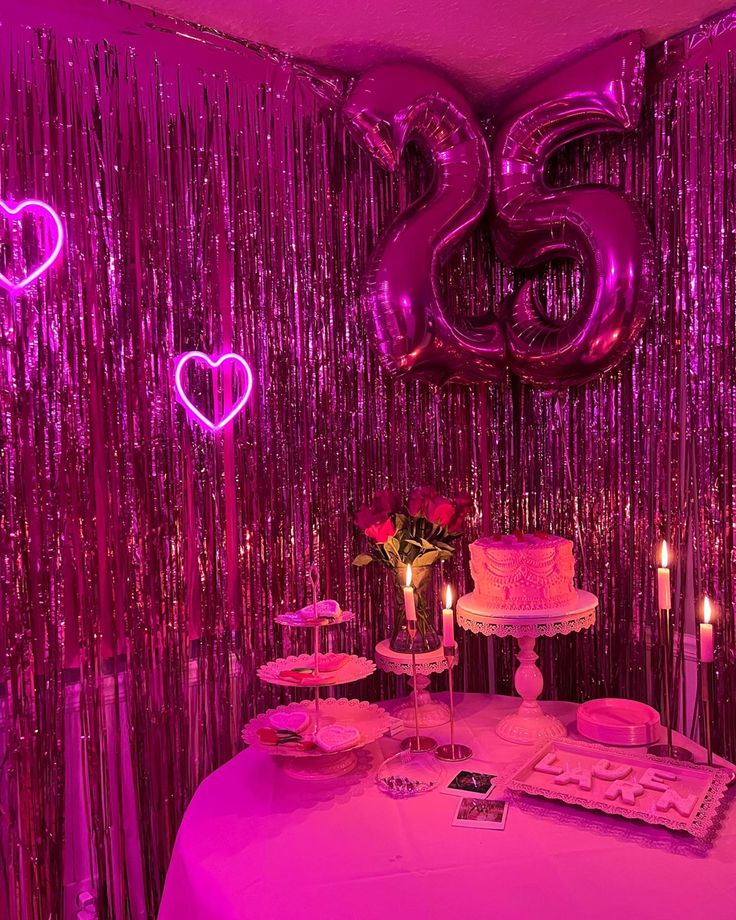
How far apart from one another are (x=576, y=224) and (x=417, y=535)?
100 cm

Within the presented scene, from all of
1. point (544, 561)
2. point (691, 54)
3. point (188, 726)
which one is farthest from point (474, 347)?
point (188, 726)

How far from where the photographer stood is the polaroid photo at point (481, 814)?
135 cm

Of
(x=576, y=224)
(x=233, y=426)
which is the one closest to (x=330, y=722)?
(x=233, y=426)

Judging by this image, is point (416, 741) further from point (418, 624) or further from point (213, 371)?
point (213, 371)

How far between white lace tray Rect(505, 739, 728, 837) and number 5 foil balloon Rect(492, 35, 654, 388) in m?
1.06

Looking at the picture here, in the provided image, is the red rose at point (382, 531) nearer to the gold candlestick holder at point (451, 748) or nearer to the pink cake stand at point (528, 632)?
the pink cake stand at point (528, 632)

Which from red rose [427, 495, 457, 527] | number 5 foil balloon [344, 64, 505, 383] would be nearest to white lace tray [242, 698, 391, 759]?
red rose [427, 495, 457, 527]

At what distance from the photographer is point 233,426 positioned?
2021 mm

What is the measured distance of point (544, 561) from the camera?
5.66 feet

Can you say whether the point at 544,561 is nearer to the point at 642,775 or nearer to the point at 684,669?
the point at 642,775

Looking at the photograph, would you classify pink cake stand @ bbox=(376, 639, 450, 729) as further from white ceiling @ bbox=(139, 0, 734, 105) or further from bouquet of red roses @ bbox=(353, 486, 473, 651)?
white ceiling @ bbox=(139, 0, 734, 105)

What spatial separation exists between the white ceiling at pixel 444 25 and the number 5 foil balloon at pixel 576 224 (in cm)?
8

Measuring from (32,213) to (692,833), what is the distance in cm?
191

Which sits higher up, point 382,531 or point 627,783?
point 382,531
